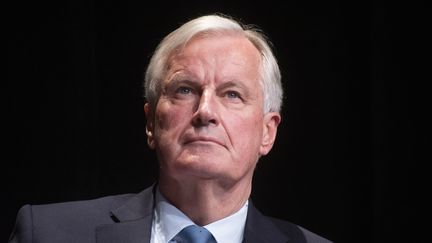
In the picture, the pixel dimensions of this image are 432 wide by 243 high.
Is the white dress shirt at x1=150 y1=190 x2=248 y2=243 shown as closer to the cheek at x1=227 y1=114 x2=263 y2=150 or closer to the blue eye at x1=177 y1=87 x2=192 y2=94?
the cheek at x1=227 y1=114 x2=263 y2=150

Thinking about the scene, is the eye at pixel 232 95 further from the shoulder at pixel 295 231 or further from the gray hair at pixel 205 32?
the shoulder at pixel 295 231

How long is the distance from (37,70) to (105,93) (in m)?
0.26

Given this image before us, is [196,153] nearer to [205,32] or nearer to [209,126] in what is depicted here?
[209,126]

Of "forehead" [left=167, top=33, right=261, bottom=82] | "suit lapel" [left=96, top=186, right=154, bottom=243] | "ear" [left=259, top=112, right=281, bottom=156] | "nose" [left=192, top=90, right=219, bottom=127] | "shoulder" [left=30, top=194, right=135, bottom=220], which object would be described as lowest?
"suit lapel" [left=96, top=186, right=154, bottom=243]

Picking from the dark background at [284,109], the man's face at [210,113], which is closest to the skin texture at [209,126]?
the man's face at [210,113]

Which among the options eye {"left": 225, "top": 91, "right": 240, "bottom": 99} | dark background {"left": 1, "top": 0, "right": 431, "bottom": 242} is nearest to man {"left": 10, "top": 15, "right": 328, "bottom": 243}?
eye {"left": 225, "top": 91, "right": 240, "bottom": 99}

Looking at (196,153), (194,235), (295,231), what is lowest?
(295,231)

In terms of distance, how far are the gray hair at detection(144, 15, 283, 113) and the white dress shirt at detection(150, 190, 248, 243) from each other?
33 cm

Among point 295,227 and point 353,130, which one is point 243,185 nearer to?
point 295,227

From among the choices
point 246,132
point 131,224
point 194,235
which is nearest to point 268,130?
point 246,132

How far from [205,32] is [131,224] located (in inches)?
24.6

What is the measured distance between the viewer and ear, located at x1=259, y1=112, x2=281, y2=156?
8.28 feet

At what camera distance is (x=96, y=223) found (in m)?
2.30

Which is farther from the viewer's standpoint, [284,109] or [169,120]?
[284,109]
